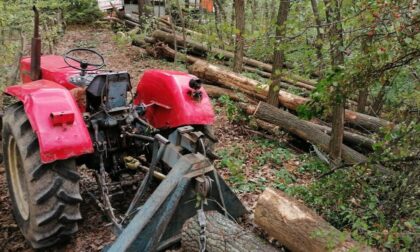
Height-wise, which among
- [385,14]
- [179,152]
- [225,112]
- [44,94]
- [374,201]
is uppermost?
[385,14]

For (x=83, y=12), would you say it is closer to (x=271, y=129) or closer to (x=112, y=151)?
(x=271, y=129)

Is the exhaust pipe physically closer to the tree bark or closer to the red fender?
Answer: the red fender

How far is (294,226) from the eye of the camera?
356 cm

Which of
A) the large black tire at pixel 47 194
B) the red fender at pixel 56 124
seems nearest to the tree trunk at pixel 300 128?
the red fender at pixel 56 124

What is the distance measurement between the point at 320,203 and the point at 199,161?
80.1 inches

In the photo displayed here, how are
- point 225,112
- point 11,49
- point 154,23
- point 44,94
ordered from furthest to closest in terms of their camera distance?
point 154,23 < point 11,49 < point 225,112 < point 44,94

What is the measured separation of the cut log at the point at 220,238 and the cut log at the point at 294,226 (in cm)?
45

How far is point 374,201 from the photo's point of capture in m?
4.02

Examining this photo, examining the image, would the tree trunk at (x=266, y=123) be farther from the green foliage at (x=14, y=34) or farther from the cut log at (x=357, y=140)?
the green foliage at (x=14, y=34)

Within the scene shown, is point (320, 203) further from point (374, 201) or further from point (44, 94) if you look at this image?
point (44, 94)

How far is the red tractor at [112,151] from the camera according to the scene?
2.99 meters

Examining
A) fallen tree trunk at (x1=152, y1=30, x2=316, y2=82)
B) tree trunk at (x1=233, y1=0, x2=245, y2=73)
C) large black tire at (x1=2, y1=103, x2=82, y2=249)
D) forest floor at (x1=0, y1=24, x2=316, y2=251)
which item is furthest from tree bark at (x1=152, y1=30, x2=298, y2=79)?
large black tire at (x1=2, y1=103, x2=82, y2=249)

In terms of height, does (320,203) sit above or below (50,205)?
below


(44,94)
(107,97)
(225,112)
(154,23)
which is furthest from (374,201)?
(154,23)
